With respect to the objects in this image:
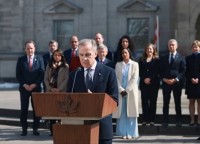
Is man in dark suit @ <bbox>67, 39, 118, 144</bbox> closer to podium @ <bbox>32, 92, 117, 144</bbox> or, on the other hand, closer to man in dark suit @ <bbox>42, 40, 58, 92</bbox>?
podium @ <bbox>32, 92, 117, 144</bbox>

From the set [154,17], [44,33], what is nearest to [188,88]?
[154,17]

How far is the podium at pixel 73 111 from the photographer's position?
511 centimetres

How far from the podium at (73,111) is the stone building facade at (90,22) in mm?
21942

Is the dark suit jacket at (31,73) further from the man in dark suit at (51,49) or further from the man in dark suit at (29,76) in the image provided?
the man in dark suit at (51,49)

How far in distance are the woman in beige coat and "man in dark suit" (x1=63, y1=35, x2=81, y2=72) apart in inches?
5.7

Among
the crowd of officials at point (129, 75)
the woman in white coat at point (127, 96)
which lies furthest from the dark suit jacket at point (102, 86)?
the woman in white coat at point (127, 96)

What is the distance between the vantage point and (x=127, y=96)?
1216 cm

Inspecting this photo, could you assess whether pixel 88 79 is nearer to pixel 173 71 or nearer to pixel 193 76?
pixel 173 71

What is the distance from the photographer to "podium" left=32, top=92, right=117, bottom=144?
5105 mm

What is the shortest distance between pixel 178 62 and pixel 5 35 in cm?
2001

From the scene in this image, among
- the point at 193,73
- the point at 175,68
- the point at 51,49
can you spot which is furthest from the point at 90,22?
the point at 193,73

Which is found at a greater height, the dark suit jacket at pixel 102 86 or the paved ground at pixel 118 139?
the dark suit jacket at pixel 102 86

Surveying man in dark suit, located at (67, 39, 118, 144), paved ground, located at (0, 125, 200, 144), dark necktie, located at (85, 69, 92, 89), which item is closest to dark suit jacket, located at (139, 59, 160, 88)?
paved ground, located at (0, 125, 200, 144)

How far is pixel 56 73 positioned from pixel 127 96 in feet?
5.72
